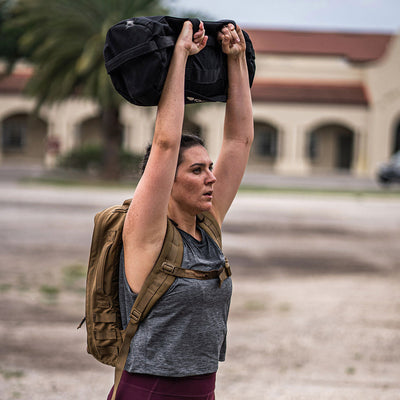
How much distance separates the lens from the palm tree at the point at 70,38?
22.6 metres

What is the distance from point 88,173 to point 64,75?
8031mm

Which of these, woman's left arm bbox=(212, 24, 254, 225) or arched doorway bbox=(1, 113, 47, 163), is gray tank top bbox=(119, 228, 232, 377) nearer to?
woman's left arm bbox=(212, 24, 254, 225)

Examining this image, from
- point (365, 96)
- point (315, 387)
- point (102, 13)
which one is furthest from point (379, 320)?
point (365, 96)

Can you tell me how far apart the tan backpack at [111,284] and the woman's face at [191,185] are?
0.09 metres

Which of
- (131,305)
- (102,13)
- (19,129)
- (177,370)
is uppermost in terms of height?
(102,13)

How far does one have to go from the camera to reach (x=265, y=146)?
43.1m

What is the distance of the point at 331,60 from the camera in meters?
41.0

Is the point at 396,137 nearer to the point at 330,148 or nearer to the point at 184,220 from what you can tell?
the point at 330,148

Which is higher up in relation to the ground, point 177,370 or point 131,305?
point 131,305

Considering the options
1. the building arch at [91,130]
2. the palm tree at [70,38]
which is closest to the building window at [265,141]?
the building arch at [91,130]

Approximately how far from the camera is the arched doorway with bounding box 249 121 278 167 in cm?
4291

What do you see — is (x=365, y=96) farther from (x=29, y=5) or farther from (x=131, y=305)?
(x=131, y=305)

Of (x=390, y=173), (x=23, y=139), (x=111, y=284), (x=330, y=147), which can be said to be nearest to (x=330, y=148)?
(x=330, y=147)

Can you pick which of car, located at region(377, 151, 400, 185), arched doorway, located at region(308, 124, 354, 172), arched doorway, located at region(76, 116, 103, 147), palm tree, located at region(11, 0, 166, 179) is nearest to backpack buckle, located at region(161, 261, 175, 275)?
palm tree, located at region(11, 0, 166, 179)
